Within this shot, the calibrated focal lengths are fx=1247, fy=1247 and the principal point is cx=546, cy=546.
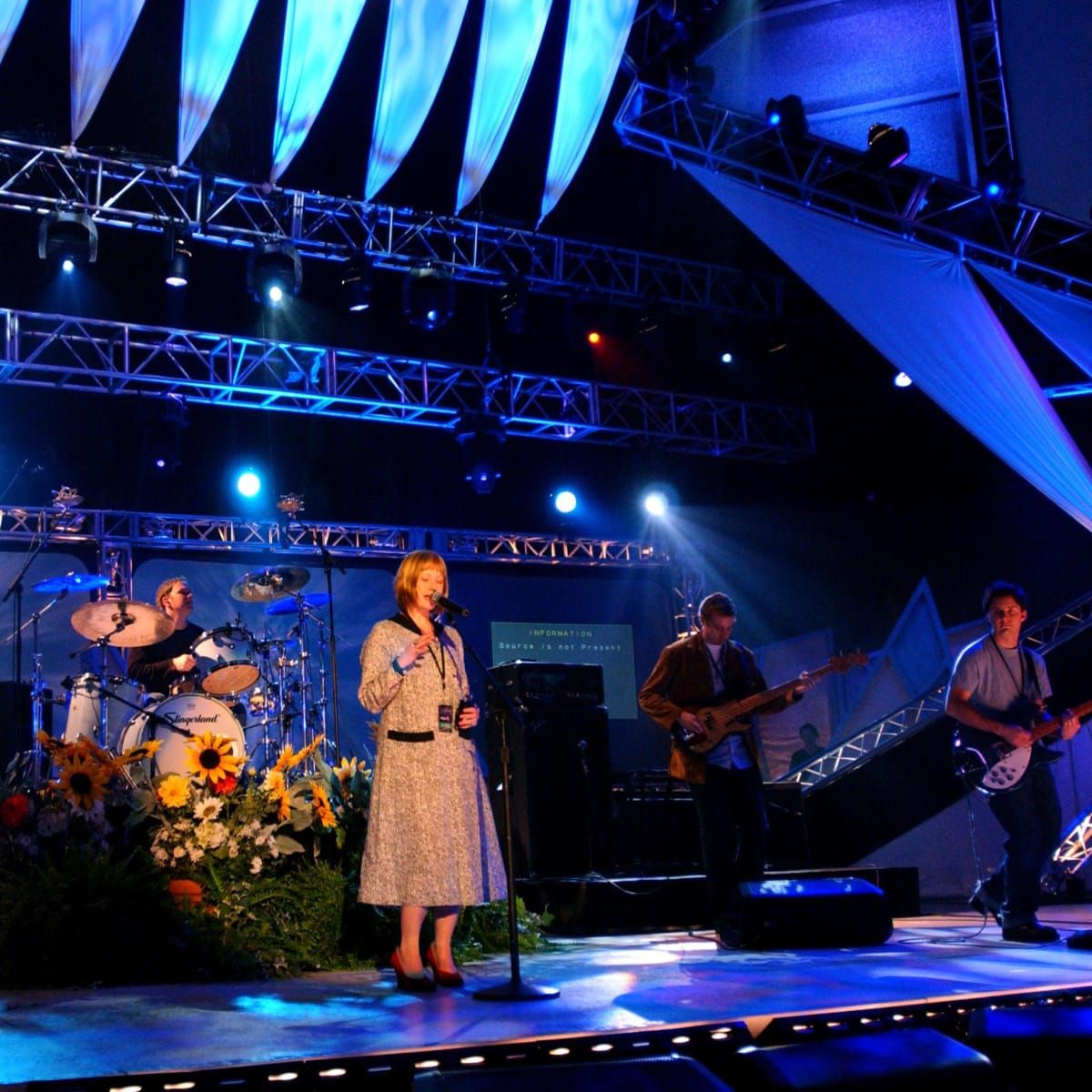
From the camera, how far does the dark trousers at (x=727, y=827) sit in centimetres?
609

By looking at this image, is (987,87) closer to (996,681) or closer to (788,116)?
(788,116)

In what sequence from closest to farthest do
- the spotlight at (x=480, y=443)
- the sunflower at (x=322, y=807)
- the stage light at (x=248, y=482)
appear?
the sunflower at (x=322, y=807) → the spotlight at (x=480, y=443) → the stage light at (x=248, y=482)

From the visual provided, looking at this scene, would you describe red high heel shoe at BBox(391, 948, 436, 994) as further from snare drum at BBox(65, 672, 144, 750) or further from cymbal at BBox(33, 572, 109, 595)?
cymbal at BBox(33, 572, 109, 595)

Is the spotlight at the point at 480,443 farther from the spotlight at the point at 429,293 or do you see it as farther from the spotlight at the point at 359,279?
the spotlight at the point at 359,279

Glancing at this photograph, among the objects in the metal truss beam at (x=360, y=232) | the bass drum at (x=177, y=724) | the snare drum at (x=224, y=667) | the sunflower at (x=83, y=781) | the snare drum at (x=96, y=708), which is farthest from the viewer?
the metal truss beam at (x=360, y=232)

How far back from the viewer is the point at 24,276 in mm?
11391

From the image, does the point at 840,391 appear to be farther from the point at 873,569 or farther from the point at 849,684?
the point at 849,684

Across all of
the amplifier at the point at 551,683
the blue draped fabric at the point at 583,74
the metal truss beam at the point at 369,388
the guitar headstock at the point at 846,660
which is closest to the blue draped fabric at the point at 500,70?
the blue draped fabric at the point at 583,74

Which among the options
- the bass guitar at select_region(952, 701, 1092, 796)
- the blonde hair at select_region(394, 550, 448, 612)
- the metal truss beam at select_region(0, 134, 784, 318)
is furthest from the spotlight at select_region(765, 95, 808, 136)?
the blonde hair at select_region(394, 550, 448, 612)

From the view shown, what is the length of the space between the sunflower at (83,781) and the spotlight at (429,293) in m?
6.85

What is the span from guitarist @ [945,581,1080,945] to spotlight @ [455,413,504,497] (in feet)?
24.1

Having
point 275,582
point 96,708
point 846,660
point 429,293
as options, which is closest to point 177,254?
point 429,293

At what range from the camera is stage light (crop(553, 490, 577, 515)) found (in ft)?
50.3

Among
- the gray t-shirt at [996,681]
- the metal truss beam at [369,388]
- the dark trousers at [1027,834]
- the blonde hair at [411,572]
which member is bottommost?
the dark trousers at [1027,834]
